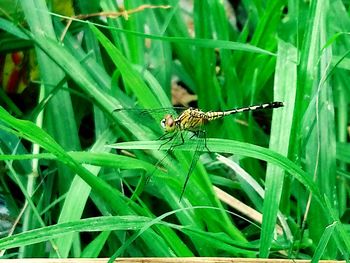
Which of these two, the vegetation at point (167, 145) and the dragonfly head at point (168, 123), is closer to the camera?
the vegetation at point (167, 145)

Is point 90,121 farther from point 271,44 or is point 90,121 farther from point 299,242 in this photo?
point 299,242

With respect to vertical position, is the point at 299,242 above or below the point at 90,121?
below

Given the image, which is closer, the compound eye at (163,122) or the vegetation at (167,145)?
the vegetation at (167,145)

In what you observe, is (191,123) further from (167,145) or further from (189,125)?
(167,145)

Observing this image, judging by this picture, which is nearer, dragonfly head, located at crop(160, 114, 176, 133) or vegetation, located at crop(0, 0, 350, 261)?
vegetation, located at crop(0, 0, 350, 261)

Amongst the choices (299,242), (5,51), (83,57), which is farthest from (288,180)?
(5,51)
